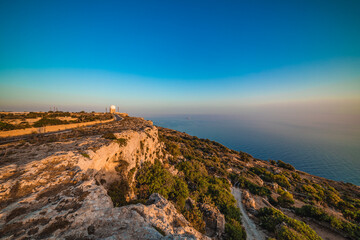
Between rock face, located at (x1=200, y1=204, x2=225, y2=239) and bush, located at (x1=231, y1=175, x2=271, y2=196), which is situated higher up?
rock face, located at (x1=200, y1=204, x2=225, y2=239)

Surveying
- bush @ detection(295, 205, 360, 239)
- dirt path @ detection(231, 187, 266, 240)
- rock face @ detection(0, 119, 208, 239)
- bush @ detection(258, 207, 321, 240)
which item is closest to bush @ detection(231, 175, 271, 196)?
bush @ detection(295, 205, 360, 239)

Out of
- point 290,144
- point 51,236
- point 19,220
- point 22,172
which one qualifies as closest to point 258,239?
point 51,236

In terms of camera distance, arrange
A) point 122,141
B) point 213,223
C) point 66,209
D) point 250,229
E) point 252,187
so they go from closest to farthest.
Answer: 1. point 66,209
2. point 213,223
3. point 250,229
4. point 122,141
5. point 252,187

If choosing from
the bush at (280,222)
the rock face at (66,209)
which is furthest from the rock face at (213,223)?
the rock face at (66,209)

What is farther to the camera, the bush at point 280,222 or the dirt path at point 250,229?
the dirt path at point 250,229

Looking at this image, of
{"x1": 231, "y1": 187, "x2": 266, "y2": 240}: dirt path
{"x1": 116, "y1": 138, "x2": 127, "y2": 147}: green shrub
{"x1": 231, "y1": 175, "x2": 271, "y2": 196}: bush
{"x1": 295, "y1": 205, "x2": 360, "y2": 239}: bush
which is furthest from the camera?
{"x1": 231, "y1": 175, "x2": 271, "y2": 196}: bush

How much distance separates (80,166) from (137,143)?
10068mm

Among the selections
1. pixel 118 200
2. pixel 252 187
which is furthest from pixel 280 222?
pixel 118 200

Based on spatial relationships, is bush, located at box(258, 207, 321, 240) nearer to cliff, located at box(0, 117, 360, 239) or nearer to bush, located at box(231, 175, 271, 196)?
cliff, located at box(0, 117, 360, 239)

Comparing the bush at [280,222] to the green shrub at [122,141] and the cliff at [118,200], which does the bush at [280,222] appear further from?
the green shrub at [122,141]

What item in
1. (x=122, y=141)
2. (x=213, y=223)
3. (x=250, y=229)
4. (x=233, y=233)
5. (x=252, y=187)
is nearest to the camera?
(x=233, y=233)

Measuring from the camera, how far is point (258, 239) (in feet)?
42.2

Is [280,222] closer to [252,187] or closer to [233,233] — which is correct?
[233,233]

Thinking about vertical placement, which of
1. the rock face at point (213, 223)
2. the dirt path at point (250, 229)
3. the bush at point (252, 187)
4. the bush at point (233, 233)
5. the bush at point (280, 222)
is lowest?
the bush at point (252, 187)
